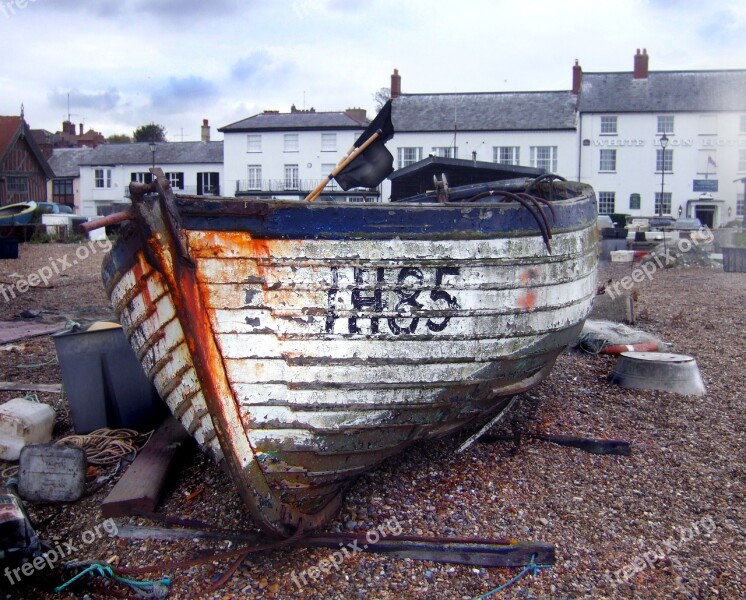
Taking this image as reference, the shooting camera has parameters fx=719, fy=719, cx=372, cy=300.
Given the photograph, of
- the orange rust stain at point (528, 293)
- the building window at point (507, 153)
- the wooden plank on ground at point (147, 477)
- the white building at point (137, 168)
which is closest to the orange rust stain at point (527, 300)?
the orange rust stain at point (528, 293)

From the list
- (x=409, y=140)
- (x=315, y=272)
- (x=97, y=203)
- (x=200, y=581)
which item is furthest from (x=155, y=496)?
(x=97, y=203)

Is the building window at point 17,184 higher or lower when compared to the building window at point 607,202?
higher

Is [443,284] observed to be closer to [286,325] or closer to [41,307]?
[286,325]

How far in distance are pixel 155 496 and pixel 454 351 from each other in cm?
178

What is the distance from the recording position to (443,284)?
3.51 metres

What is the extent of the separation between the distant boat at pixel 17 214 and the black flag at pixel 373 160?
2438cm

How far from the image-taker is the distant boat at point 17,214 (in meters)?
26.4

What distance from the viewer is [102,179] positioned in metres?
54.1

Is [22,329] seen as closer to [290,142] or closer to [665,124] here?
[290,142]
